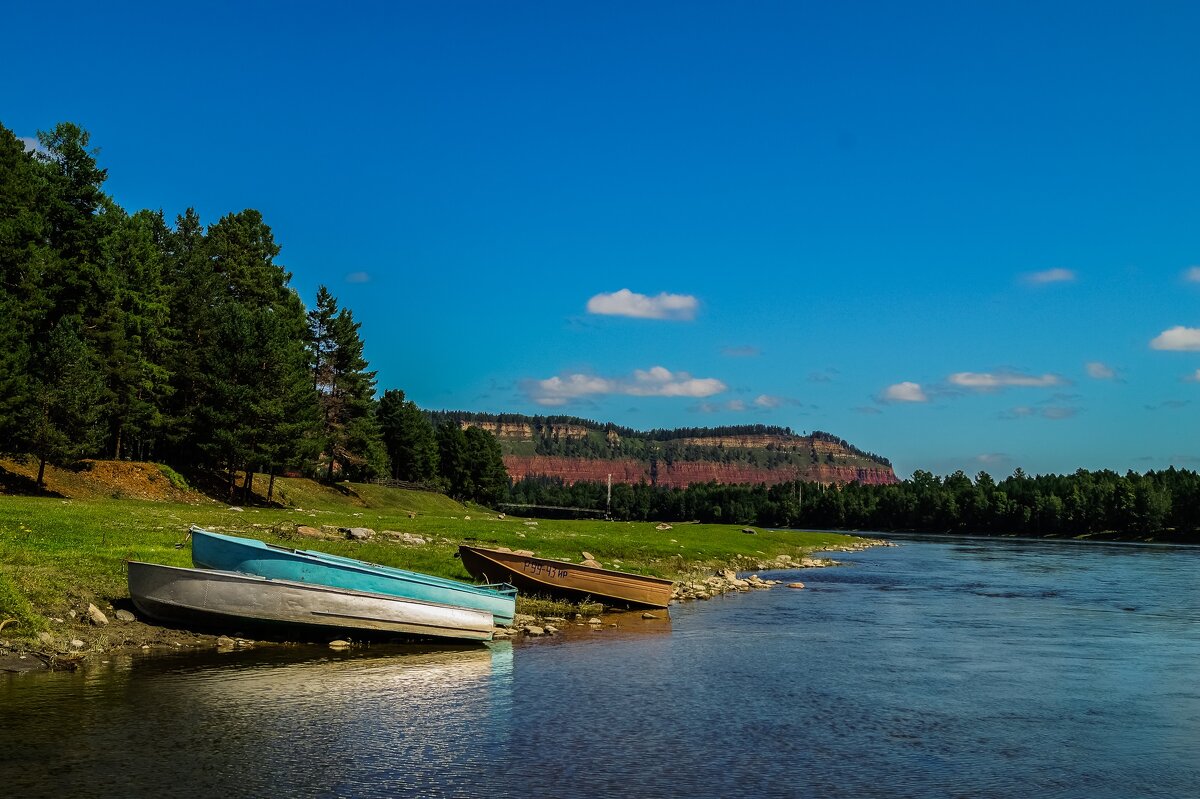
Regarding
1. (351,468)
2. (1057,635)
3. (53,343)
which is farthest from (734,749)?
(351,468)

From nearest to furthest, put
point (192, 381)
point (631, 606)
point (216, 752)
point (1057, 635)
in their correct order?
point (216, 752) → point (1057, 635) → point (631, 606) → point (192, 381)

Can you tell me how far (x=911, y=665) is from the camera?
27.0 meters

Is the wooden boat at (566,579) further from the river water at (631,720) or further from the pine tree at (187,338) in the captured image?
the pine tree at (187,338)

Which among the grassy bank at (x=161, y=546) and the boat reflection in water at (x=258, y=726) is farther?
the grassy bank at (x=161, y=546)

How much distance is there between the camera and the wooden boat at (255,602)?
79.2 ft

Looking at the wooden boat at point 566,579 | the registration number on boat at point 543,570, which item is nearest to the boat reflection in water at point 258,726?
the wooden boat at point 566,579

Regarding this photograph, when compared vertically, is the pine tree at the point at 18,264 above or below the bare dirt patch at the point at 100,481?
above

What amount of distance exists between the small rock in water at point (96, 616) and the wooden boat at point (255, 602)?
97 cm

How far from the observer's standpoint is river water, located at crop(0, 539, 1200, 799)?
47.4ft

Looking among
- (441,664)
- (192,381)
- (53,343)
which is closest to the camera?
(441,664)

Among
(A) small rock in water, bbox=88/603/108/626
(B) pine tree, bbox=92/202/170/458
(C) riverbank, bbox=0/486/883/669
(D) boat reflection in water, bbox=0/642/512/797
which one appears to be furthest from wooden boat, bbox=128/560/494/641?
(B) pine tree, bbox=92/202/170/458

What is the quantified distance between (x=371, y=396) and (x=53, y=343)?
53.6m

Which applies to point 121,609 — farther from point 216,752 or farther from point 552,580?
point 552,580

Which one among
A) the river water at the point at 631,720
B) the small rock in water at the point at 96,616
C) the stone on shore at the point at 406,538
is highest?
the stone on shore at the point at 406,538
